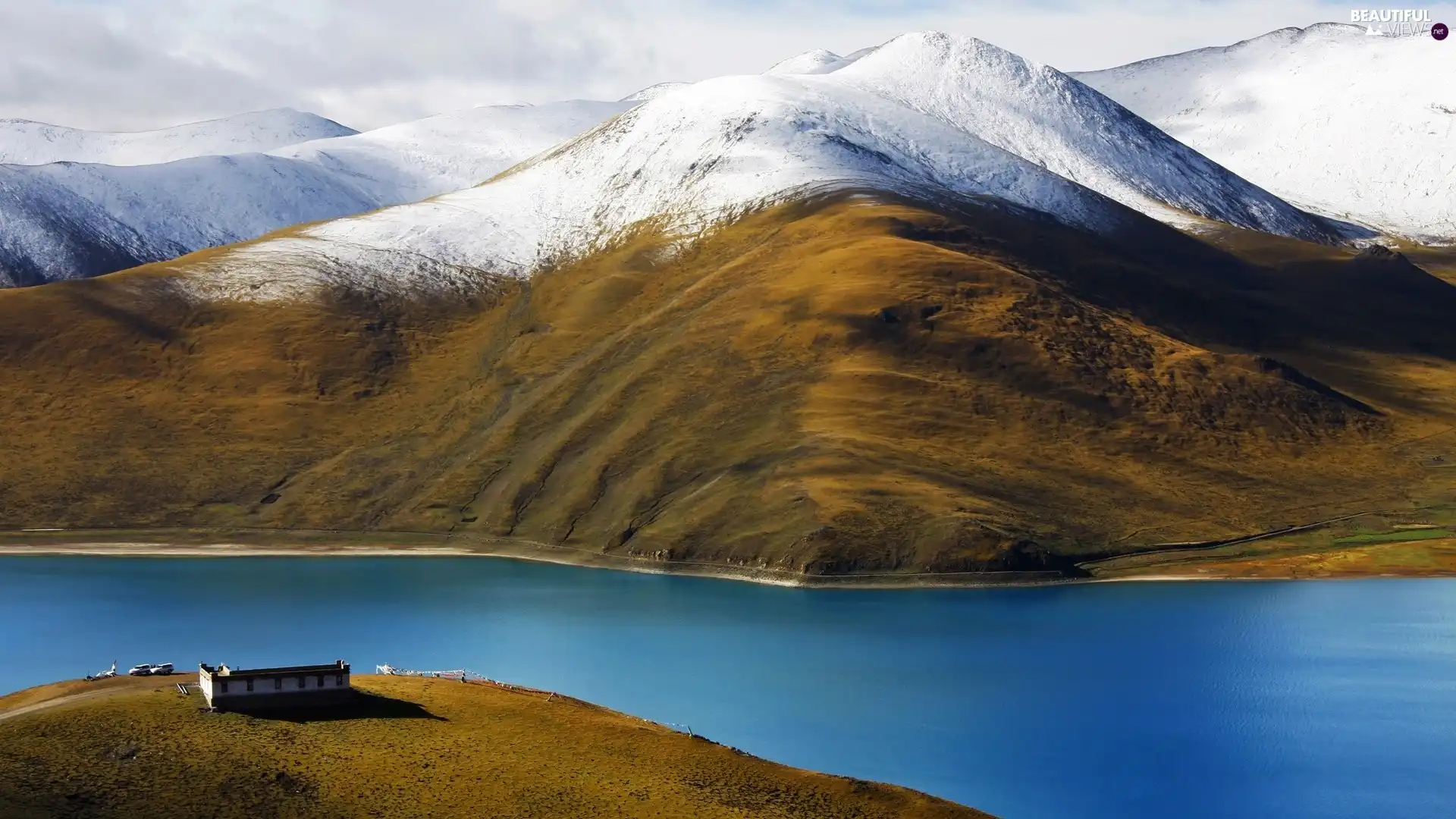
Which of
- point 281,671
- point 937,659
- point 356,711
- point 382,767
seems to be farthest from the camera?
point 937,659

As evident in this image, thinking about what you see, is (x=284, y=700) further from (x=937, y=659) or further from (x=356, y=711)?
(x=937, y=659)

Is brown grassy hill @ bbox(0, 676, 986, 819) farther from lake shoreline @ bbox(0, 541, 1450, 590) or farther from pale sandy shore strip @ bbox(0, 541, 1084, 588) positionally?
lake shoreline @ bbox(0, 541, 1450, 590)

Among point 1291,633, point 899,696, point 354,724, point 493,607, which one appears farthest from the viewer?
point 493,607

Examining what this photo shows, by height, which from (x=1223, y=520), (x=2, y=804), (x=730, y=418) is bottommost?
(x=2, y=804)

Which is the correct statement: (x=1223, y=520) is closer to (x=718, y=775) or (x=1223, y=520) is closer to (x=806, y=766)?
(x=806, y=766)

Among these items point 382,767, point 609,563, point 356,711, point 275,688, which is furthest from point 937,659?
point 609,563

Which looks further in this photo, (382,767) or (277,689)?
(277,689)

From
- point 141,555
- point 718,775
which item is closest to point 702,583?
point 141,555

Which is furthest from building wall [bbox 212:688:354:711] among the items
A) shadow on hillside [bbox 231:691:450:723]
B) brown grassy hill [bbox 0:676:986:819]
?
brown grassy hill [bbox 0:676:986:819]
